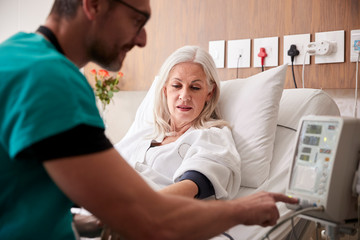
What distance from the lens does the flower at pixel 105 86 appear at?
8.52 feet

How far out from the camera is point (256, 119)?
1754mm

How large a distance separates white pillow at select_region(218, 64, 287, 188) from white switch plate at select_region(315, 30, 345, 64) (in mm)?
285

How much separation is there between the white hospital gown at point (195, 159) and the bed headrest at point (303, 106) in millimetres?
293

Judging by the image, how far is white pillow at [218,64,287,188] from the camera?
167 centimetres

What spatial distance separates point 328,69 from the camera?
1.95 metres

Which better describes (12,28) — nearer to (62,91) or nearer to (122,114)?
(122,114)

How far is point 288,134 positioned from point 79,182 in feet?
4.29

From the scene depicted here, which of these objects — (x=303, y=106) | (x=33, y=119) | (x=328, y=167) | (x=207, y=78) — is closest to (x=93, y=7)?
(x=33, y=119)

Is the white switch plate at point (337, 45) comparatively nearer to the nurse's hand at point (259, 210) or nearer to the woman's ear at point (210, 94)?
the woman's ear at point (210, 94)

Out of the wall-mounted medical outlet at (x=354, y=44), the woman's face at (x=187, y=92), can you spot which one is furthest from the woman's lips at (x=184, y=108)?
the wall-mounted medical outlet at (x=354, y=44)

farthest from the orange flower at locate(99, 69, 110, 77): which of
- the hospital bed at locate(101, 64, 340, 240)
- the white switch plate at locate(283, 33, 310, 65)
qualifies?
the white switch plate at locate(283, 33, 310, 65)

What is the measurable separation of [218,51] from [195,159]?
100cm

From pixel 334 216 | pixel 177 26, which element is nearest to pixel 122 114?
pixel 177 26

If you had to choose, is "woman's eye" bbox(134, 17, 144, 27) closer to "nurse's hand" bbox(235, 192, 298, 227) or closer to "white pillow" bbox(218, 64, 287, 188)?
"nurse's hand" bbox(235, 192, 298, 227)
